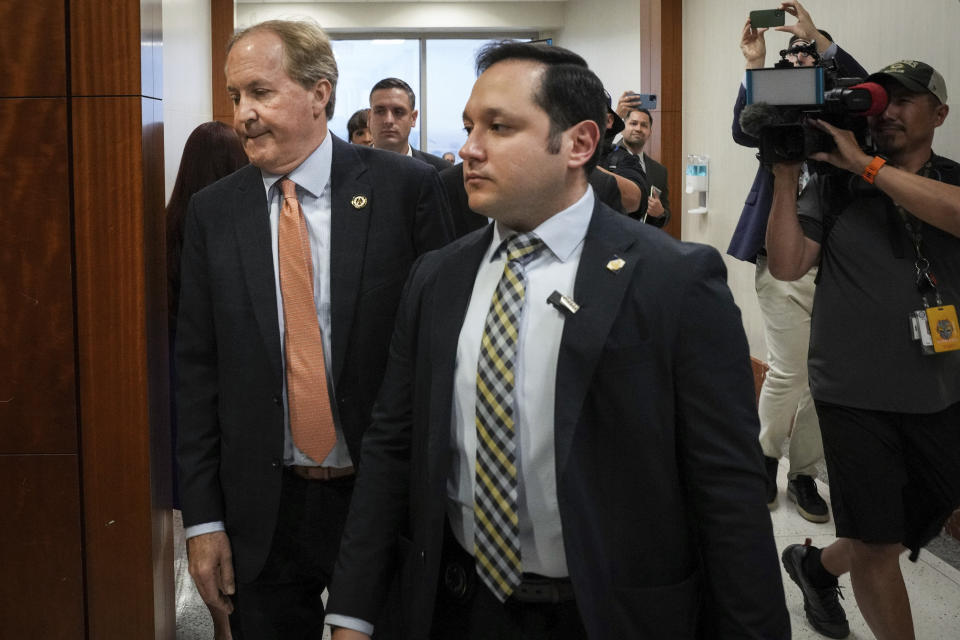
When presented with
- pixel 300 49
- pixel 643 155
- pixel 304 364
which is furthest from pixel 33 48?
pixel 643 155

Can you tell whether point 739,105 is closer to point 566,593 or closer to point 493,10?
point 566,593

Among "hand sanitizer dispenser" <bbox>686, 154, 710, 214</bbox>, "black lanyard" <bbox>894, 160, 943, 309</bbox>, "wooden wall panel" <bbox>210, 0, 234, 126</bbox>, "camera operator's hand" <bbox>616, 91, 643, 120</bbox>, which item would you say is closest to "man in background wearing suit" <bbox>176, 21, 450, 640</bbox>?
"black lanyard" <bbox>894, 160, 943, 309</bbox>

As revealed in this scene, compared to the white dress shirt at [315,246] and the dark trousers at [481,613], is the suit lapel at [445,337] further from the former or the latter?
the white dress shirt at [315,246]

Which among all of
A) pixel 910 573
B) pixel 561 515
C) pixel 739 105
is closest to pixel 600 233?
pixel 561 515

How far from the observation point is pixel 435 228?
79.7 inches

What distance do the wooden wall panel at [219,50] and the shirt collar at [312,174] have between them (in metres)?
6.88

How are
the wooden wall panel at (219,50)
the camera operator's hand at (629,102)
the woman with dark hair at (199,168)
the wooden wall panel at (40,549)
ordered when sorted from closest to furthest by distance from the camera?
the wooden wall panel at (40,549) → the woman with dark hair at (199,168) → the camera operator's hand at (629,102) → the wooden wall panel at (219,50)

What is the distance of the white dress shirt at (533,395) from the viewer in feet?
4.61

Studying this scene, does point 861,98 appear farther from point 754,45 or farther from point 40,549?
point 40,549

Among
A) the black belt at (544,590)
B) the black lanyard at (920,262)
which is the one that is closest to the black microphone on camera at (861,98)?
the black lanyard at (920,262)

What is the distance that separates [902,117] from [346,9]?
1013cm

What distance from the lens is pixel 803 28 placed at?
2957 mm

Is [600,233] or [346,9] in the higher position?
[346,9]

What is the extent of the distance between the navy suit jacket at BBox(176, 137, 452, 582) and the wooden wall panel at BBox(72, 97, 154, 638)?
30 centimetres
